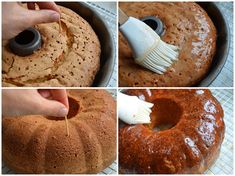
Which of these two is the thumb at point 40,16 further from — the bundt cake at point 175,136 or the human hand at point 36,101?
the bundt cake at point 175,136

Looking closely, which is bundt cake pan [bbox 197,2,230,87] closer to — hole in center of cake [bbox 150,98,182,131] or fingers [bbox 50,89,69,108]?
hole in center of cake [bbox 150,98,182,131]

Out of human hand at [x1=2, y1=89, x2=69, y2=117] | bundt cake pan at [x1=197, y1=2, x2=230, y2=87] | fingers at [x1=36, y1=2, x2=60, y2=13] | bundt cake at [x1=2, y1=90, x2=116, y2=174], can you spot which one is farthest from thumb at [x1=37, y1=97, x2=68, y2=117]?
bundt cake pan at [x1=197, y1=2, x2=230, y2=87]

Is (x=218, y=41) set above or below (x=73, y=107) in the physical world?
above

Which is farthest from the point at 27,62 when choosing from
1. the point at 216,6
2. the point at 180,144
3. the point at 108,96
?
the point at 216,6

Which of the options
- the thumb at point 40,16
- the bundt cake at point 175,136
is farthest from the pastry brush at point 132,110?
the thumb at point 40,16

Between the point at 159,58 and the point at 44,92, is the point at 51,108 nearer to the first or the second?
the point at 44,92

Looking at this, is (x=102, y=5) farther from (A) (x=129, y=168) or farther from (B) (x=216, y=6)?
(A) (x=129, y=168)

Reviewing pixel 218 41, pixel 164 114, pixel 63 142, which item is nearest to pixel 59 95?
pixel 63 142
